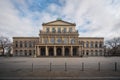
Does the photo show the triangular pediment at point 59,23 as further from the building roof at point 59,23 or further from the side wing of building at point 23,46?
the side wing of building at point 23,46

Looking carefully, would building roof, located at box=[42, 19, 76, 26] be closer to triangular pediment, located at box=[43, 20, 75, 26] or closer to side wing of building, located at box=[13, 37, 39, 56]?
triangular pediment, located at box=[43, 20, 75, 26]

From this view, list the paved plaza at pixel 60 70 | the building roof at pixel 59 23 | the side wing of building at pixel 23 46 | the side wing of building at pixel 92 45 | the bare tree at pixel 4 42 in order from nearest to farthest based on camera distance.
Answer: the paved plaza at pixel 60 70, the building roof at pixel 59 23, the bare tree at pixel 4 42, the side wing of building at pixel 23 46, the side wing of building at pixel 92 45

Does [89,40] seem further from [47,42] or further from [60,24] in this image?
[47,42]

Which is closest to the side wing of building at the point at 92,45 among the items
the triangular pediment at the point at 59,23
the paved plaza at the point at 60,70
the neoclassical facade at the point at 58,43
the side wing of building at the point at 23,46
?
the neoclassical facade at the point at 58,43

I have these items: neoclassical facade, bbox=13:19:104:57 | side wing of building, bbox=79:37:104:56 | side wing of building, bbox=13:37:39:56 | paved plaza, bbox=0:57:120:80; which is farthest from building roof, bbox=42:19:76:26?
paved plaza, bbox=0:57:120:80

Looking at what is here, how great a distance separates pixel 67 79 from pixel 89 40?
63.5 m

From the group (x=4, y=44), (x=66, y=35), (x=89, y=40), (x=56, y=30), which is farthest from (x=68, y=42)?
(x=4, y=44)

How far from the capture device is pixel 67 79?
24.2 feet

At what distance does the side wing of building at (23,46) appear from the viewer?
216 ft

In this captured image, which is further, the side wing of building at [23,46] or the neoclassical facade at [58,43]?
the side wing of building at [23,46]

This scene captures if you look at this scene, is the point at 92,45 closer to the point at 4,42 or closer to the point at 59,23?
the point at 59,23

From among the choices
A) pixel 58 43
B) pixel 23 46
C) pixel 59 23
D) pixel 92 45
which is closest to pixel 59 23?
pixel 59 23

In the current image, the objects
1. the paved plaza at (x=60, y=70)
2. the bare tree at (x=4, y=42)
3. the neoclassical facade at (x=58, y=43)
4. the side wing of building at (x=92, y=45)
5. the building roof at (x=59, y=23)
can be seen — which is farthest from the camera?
the side wing of building at (x=92, y=45)

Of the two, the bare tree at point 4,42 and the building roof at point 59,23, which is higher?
the building roof at point 59,23
